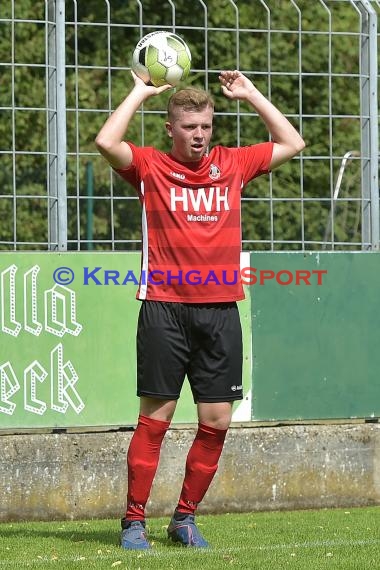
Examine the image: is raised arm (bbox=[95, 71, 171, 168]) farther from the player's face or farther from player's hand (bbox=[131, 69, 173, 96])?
the player's face

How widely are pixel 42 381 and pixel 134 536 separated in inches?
78.2

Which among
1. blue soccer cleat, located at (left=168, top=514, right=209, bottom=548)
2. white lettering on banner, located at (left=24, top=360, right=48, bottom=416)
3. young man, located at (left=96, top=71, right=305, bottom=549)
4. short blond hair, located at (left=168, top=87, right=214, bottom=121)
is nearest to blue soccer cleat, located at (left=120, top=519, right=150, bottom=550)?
young man, located at (left=96, top=71, right=305, bottom=549)

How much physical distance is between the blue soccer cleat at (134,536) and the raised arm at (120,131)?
1706 millimetres

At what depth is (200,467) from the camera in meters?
6.69

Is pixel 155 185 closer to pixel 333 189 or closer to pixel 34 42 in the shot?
pixel 333 189

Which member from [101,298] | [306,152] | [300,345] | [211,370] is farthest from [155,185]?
[306,152]

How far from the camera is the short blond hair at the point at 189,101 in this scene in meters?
6.56

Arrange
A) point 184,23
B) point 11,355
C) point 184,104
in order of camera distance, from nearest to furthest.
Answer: point 184,104
point 11,355
point 184,23

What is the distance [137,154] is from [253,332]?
2377 mm

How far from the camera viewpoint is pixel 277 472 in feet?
28.3
